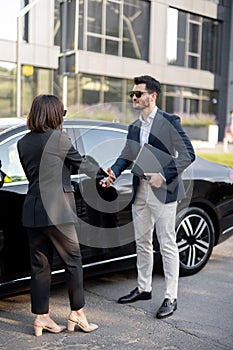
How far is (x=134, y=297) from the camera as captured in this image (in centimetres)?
425

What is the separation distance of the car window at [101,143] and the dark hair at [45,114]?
0.87 metres

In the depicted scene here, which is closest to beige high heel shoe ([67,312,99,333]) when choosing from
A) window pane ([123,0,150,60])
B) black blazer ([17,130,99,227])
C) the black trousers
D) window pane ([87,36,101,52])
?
the black trousers

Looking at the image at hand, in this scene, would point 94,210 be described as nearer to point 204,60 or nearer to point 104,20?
point 104,20

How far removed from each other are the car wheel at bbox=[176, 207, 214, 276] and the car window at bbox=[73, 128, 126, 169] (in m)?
0.92

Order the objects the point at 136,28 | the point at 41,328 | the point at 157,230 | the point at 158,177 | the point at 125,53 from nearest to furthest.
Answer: the point at 41,328 < the point at 158,177 < the point at 157,230 < the point at 125,53 < the point at 136,28

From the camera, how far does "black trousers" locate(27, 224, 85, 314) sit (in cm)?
347

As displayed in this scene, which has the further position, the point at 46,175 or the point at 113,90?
the point at 113,90

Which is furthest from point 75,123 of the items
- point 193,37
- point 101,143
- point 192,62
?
point 192,62

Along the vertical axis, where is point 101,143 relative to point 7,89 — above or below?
below

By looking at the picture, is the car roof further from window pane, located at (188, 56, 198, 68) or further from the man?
window pane, located at (188, 56, 198, 68)

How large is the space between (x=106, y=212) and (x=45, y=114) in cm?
122

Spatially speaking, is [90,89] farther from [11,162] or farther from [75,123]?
[11,162]

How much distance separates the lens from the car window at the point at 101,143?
14.1 ft

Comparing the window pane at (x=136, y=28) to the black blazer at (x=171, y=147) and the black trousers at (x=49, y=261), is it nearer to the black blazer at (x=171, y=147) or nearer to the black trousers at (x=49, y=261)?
the black blazer at (x=171, y=147)
